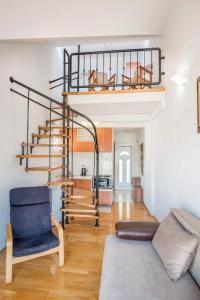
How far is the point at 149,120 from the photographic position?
4754 mm

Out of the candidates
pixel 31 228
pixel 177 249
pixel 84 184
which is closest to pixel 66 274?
pixel 31 228

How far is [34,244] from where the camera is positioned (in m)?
2.24

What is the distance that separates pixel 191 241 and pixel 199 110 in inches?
49.4

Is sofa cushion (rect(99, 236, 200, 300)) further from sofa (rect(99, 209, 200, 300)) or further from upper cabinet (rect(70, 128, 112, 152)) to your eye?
upper cabinet (rect(70, 128, 112, 152))

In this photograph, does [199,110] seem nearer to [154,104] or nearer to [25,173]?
[154,104]

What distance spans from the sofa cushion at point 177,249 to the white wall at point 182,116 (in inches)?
18.7

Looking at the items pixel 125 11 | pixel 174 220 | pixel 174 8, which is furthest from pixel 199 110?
pixel 174 8

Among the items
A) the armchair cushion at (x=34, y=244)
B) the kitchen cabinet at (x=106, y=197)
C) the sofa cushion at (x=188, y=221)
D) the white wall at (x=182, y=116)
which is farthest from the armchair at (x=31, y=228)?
the kitchen cabinet at (x=106, y=197)

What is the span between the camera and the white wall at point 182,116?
6.77ft

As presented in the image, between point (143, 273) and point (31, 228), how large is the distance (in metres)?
1.68

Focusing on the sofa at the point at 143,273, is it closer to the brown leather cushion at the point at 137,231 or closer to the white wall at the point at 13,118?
the brown leather cushion at the point at 137,231

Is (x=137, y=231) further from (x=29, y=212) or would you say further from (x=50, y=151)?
(x=50, y=151)

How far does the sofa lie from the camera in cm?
128

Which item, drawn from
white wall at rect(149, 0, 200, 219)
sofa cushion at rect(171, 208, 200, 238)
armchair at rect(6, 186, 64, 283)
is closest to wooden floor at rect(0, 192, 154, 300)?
armchair at rect(6, 186, 64, 283)
